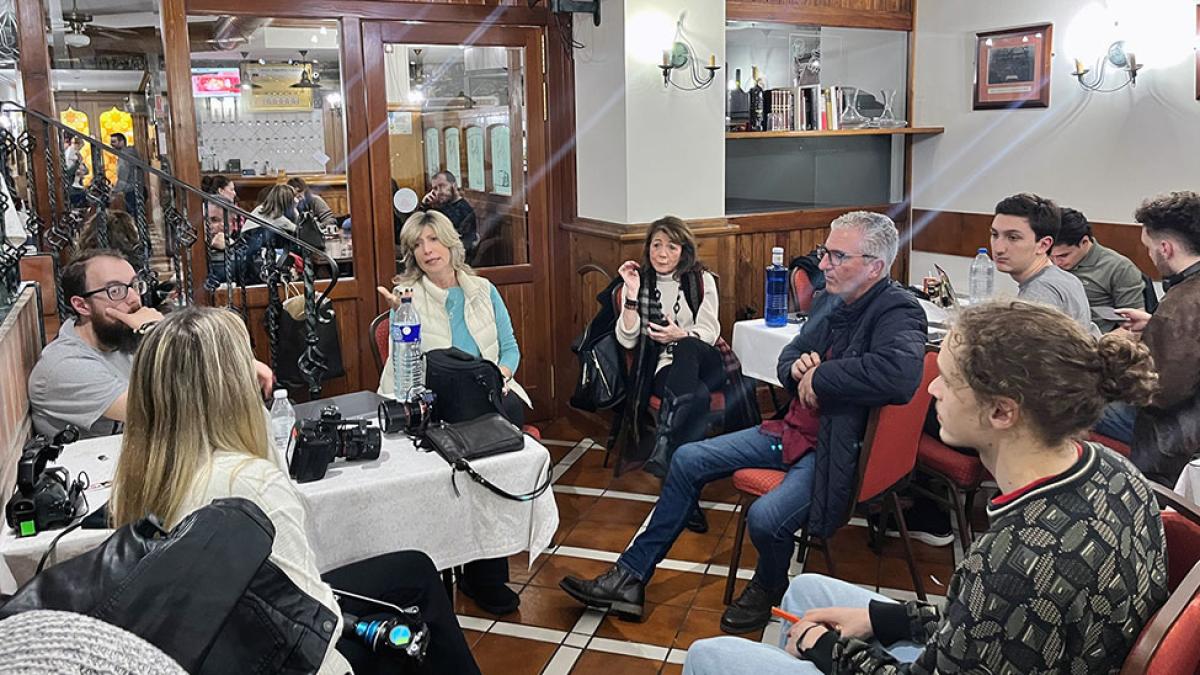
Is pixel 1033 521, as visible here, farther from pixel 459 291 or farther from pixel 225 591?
pixel 459 291

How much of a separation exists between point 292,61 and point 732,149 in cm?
247

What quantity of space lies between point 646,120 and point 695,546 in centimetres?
215

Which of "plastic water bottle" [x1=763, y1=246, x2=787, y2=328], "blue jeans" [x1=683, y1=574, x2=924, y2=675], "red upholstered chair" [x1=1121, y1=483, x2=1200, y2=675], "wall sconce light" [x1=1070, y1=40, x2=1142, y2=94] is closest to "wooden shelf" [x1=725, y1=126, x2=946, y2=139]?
"wall sconce light" [x1=1070, y1=40, x2=1142, y2=94]

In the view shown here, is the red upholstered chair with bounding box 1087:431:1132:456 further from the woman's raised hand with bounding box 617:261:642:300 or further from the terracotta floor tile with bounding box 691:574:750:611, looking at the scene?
the woman's raised hand with bounding box 617:261:642:300

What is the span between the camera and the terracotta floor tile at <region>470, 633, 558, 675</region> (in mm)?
2924

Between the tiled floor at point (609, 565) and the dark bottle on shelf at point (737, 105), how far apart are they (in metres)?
2.20

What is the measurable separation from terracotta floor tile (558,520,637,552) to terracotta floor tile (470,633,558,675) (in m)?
0.74

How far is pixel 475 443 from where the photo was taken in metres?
2.63

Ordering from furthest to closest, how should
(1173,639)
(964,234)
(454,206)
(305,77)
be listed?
(964,234) → (454,206) → (305,77) → (1173,639)

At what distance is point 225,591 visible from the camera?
819 mm

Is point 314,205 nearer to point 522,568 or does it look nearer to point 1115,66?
point 522,568

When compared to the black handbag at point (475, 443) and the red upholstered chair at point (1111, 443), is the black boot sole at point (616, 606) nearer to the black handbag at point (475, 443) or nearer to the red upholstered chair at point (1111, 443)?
the black handbag at point (475, 443)

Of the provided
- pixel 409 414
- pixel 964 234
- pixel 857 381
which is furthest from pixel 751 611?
pixel 964 234

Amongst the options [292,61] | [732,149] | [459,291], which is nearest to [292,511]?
[459,291]
